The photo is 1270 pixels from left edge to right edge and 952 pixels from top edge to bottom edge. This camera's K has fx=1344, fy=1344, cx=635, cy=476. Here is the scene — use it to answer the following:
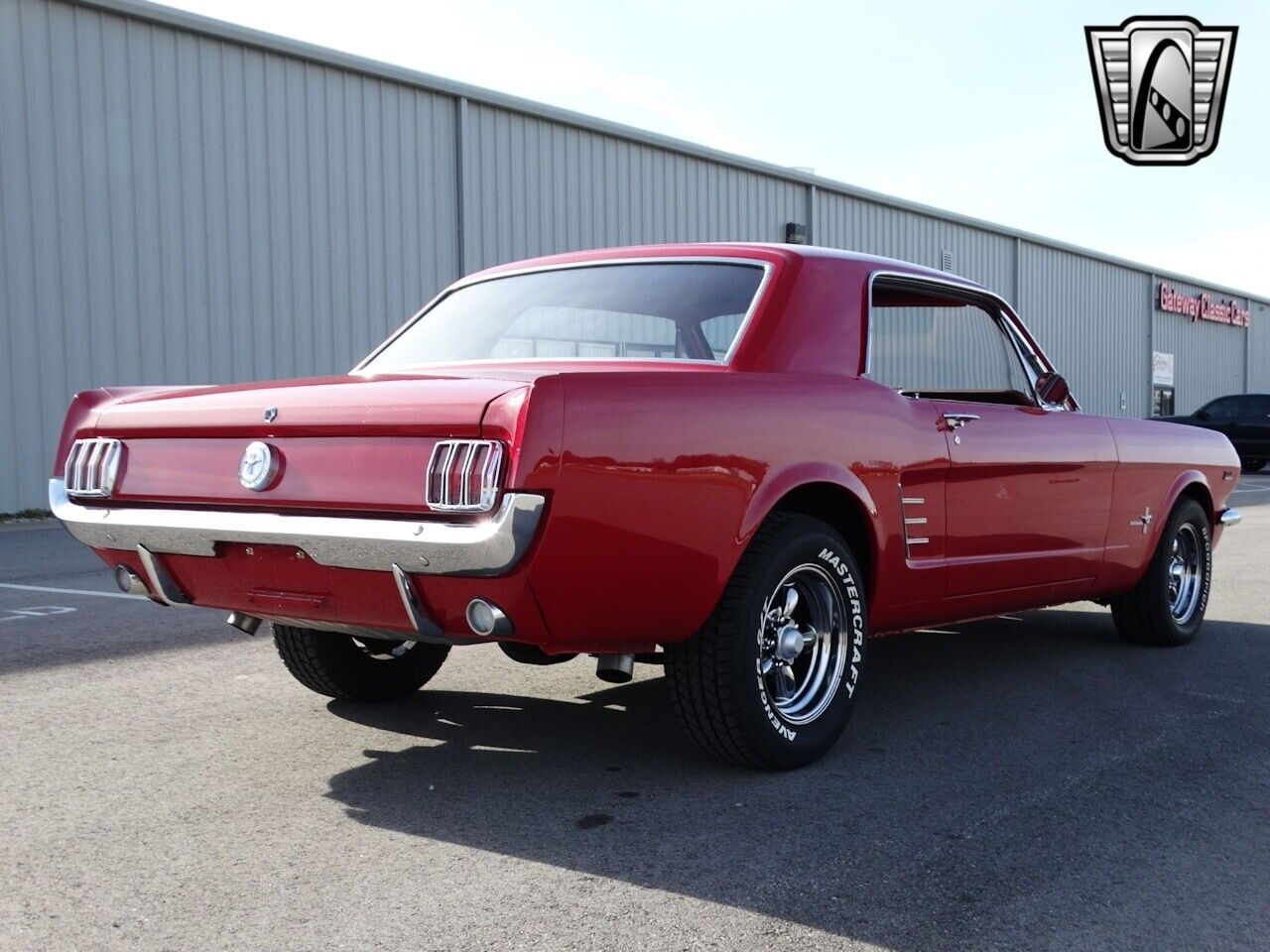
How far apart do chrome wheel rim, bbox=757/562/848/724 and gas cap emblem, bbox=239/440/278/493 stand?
135 centimetres

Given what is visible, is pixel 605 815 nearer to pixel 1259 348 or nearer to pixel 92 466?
pixel 92 466

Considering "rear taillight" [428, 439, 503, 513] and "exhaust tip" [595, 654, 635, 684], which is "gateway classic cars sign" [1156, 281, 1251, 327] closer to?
"exhaust tip" [595, 654, 635, 684]

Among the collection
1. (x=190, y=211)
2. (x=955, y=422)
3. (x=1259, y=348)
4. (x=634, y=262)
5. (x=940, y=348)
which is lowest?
(x=955, y=422)

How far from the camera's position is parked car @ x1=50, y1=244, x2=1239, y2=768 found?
3.07 meters

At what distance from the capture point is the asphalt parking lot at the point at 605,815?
2.62 metres

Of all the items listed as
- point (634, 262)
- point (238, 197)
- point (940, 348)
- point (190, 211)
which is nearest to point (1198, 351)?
point (238, 197)

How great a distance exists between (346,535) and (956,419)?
83.5 inches

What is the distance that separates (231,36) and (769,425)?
543 inches

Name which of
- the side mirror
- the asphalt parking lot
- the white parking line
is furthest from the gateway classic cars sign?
the asphalt parking lot

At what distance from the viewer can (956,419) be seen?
4.34 meters

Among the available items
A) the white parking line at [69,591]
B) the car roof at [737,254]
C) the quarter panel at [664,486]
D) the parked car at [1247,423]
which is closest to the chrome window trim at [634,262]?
the car roof at [737,254]

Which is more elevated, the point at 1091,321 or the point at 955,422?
the point at 1091,321

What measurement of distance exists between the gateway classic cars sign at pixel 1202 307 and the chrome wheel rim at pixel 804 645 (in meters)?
36.3

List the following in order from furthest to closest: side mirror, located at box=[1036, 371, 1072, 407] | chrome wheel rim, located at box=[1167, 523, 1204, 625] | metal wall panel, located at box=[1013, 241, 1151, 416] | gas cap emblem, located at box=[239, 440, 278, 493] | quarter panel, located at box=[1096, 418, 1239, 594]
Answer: metal wall panel, located at box=[1013, 241, 1151, 416] → chrome wheel rim, located at box=[1167, 523, 1204, 625] → quarter panel, located at box=[1096, 418, 1239, 594] → side mirror, located at box=[1036, 371, 1072, 407] → gas cap emblem, located at box=[239, 440, 278, 493]
